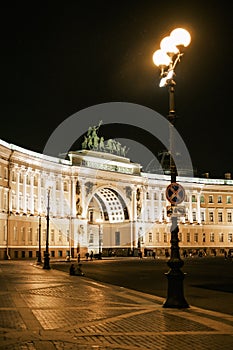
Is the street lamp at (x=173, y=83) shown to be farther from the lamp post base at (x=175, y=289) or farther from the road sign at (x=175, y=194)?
the road sign at (x=175, y=194)

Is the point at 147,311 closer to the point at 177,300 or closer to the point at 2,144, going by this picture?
the point at 177,300

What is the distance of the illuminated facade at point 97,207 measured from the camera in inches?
3152

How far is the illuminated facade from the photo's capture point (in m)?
80.1

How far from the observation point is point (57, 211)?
92125mm

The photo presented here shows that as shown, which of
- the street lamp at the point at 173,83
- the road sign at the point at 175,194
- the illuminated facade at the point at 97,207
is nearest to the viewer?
the street lamp at the point at 173,83

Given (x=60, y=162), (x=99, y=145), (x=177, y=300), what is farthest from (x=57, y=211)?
(x=177, y=300)

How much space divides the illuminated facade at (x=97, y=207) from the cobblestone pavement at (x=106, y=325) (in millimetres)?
52615

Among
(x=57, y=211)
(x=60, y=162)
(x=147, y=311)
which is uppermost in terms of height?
(x=60, y=162)

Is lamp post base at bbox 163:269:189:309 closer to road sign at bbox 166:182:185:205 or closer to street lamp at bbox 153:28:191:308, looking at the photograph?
street lamp at bbox 153:28:191:308

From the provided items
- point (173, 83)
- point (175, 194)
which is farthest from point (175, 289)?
point (173, 83)

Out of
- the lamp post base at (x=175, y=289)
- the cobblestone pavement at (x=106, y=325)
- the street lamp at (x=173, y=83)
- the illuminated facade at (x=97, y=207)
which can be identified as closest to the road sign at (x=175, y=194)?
the street lamp at (x=173, y=83)

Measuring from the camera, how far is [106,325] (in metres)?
13.3

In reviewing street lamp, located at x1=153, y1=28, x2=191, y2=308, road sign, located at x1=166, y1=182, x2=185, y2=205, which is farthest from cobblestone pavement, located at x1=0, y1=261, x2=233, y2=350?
road sign, located at x1=166, y1=182, x2=185, y2=205

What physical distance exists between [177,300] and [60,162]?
255ft
